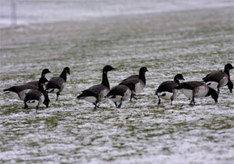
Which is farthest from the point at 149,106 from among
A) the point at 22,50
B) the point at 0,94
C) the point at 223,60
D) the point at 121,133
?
the point at 22,50

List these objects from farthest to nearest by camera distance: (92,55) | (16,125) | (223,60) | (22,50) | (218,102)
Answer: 1. (22,50)
2. (92,55)
3. (223,60)
4. (218,102)
5. (16,125)

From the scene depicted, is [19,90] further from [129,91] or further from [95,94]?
[129,91]

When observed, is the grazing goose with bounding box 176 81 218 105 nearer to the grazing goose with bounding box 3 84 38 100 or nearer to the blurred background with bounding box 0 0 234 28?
the grazing goose with bounding box 3 84 38 100

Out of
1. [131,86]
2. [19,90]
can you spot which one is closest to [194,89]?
[131,86]

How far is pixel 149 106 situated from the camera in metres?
11.9

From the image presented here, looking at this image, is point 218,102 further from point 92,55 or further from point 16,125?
point 92,55

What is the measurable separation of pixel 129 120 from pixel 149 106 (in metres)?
1.95

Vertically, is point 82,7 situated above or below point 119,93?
above

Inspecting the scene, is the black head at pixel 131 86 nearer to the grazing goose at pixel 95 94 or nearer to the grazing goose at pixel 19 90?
the grazing goose at pixel 95 94

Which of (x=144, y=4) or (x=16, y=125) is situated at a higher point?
(x=144, y=4)

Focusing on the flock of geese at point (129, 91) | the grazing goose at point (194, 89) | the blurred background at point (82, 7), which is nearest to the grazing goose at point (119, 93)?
the flock of geese at point (129, 91)

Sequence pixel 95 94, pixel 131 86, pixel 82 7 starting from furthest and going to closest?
1. pixel 82 7
2. pixel 131 86
3. pixel 95 94

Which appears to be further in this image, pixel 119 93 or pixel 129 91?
pixel 129 91

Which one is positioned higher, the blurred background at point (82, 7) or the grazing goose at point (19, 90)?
the blurred background at point (82, 7)
